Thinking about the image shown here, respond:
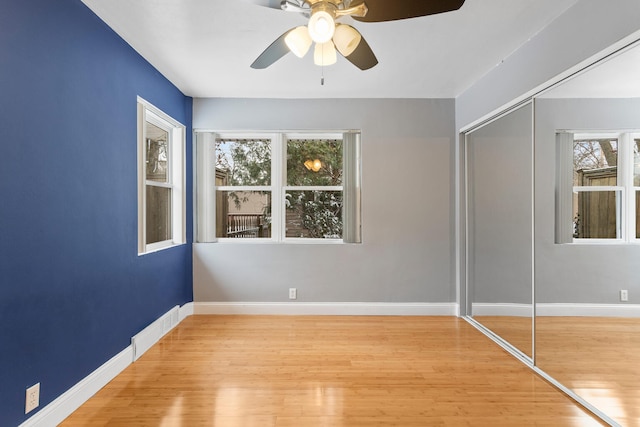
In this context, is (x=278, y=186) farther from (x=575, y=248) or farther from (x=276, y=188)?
(x=575, y=248)

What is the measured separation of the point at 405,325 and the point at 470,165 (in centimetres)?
190

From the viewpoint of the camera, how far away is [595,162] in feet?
6.99

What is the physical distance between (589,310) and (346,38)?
2239 millimetres

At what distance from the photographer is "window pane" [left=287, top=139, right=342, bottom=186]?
13.9 feet

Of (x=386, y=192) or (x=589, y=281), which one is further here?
(x=386, y=192)

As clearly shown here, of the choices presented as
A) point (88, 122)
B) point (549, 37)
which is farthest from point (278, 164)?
point (549, 37)

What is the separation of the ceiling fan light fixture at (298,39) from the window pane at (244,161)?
235cm

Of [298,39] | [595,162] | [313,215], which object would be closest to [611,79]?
[595,162]

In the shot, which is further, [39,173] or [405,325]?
[405,325]

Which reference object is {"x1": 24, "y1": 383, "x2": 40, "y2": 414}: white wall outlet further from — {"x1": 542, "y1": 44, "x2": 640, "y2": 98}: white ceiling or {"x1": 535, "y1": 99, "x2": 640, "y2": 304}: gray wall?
{"x1": 542, "y1": 44, "x2": 640, "y2": 98}: white ceiling

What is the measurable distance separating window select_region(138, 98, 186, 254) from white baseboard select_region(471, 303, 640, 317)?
3.24 meters

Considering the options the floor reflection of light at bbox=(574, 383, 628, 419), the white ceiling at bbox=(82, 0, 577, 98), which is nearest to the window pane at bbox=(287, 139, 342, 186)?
the white ceiling at bbox=(82, 0, 577, 98)

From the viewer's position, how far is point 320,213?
168 inches

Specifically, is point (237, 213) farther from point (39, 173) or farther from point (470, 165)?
point (470, 165)
